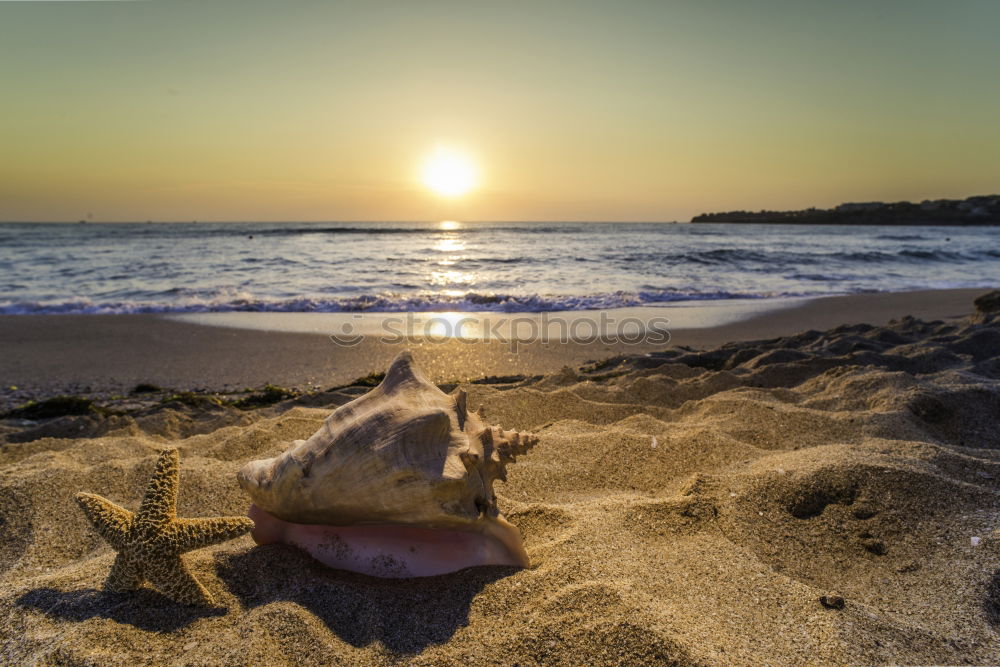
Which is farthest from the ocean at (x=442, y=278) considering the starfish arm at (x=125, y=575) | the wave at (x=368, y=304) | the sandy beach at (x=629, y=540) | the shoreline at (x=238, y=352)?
the starfish arm at (x=125, y=575)

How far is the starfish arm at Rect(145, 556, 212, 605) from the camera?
69.9 inches

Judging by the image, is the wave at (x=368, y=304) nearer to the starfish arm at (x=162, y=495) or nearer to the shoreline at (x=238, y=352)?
the shoreline at (x=238, y=352)

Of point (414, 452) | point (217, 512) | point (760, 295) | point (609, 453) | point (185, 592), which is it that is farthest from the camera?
point (760, 295)

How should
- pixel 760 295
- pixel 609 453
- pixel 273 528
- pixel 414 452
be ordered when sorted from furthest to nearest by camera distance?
1. pixel 760 295
2. pixel 609 453
3. pixel 273 528
4. pixel 414 452

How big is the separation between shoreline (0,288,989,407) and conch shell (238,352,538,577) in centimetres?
357

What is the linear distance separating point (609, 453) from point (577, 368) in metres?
2.83

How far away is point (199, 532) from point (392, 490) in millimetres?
668

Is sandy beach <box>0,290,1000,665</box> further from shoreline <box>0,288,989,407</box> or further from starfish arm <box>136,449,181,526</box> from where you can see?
shoreline <box>0,288,989,407</box>

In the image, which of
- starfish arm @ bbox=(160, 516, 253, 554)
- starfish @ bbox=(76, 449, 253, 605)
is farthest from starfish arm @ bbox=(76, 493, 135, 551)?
starfish arm @ bbox=(160, 516, 253, 554)

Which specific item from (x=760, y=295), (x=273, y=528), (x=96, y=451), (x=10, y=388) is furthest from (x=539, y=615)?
(x=760, y=295)

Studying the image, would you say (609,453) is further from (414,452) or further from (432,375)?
(432,375)

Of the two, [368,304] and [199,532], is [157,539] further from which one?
[368,304]

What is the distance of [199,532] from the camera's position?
1.87 meters

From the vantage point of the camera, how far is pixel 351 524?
6.86ft
